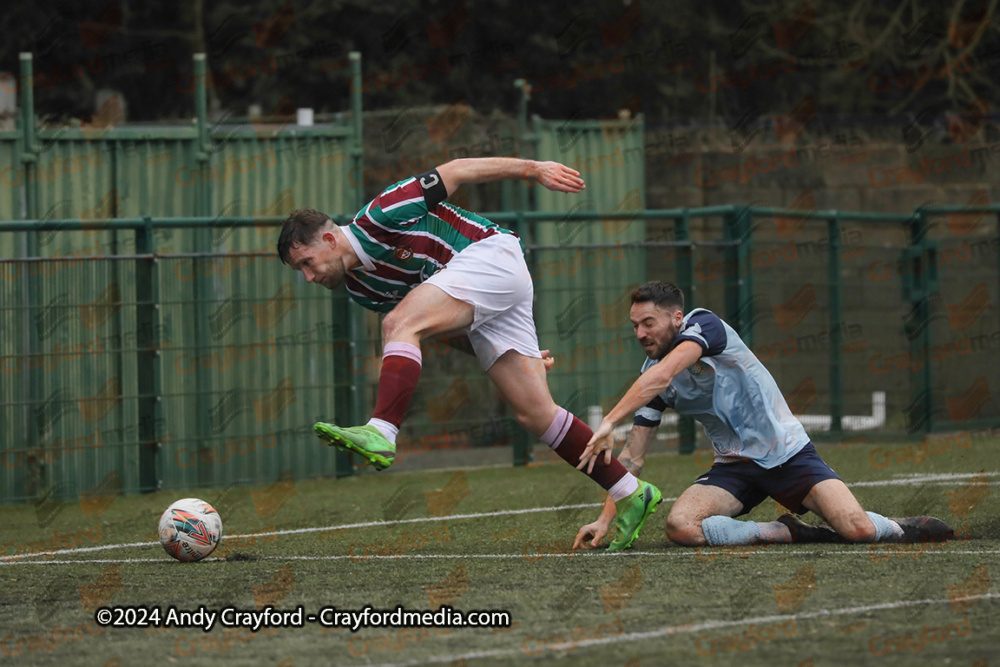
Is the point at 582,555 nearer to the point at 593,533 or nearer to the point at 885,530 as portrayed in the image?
the point at 593,533

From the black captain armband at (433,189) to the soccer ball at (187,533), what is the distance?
1.81 meters

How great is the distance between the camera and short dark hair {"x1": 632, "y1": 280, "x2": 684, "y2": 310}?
22.6 feet

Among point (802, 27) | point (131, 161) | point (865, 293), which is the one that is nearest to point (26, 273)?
point (131, 161)

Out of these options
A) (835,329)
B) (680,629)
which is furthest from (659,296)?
(835,329)

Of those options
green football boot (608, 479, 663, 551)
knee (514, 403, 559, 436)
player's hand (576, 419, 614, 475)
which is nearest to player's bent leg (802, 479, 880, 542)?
green football boot (608, 479, 663, 551)

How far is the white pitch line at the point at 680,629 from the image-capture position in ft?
15.3

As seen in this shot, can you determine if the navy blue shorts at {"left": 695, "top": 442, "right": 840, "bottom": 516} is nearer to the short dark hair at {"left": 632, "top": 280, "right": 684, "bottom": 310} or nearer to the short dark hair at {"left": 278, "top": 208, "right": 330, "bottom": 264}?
the short dark hair at {"left": 632, "top": 280, "right": 684, "bottom": 310}

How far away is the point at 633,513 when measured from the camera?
696 centimetres

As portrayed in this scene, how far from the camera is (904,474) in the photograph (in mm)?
10492

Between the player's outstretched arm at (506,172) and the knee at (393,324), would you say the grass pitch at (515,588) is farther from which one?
the player's outstretched arm at (506,172)

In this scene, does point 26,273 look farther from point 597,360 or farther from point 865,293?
point 865,293

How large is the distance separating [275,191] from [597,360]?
295 centimetres

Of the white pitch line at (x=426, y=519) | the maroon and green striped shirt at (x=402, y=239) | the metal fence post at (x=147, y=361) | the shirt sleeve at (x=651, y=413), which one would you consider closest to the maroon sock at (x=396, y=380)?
the maroon and green striped shirt at (x=402, y=239)

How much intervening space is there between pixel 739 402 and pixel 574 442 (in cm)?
81
